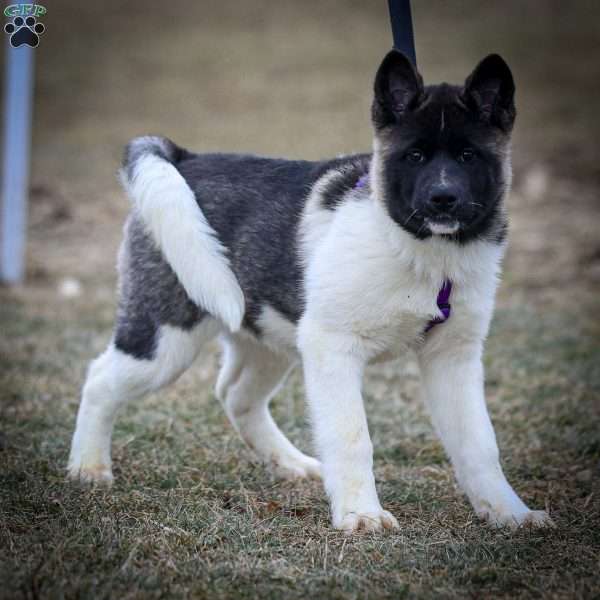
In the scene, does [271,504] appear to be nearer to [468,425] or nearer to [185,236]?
[468,425]

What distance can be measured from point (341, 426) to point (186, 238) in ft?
3.24

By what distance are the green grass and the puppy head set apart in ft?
3.72

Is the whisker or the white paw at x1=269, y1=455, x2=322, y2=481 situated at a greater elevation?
the whisker

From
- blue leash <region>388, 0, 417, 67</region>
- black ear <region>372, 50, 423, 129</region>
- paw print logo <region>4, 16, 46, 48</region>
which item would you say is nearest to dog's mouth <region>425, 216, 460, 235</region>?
black ear <region>372, 50, 423, 129</region>

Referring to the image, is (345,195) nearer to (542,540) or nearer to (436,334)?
(436,334)

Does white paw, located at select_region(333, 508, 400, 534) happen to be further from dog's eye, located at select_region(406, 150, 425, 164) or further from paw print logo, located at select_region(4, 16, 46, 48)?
paw print logo, located at select_region(4, 16, 46, 48)

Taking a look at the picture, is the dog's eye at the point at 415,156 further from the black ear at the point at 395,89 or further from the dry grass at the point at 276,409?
the dry grass at the point at 276,409

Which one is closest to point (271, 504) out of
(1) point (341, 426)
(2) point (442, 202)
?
(1) point (341, 426)

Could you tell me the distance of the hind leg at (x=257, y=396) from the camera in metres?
4.46

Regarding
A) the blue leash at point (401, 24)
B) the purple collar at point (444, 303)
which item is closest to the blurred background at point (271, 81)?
the blue leash at point (401, 24)

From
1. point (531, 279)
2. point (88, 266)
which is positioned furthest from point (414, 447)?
point (88, 266)

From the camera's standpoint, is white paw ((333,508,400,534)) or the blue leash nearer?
white paw ((333,508,400,534))

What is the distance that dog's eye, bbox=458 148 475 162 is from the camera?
11.3ft

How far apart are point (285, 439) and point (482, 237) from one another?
1.46 meters
